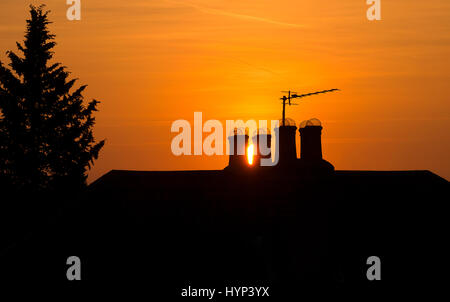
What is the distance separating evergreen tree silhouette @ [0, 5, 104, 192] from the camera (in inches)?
1748

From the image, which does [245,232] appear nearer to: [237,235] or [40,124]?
[237,235]

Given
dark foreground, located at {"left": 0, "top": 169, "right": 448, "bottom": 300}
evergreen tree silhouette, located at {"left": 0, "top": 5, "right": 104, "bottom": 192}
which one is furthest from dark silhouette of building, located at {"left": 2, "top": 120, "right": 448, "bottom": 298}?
evergreen tree silhouette, located at {"left": 0, "top": 5, "right": 104, "bottom": 192}

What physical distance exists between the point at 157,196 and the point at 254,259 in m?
3.48

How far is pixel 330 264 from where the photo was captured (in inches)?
830

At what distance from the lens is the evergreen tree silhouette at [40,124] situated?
44.4 metres

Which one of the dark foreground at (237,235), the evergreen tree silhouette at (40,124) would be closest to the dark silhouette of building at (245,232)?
the dark foreground at (237,235)

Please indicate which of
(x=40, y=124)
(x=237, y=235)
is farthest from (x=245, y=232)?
(x=40, y=124)

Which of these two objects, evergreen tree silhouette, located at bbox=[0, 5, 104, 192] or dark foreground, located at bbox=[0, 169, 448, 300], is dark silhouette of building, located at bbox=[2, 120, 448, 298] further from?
evergreen tree silhouette, located at bbox=[0, 5, 104, 192]

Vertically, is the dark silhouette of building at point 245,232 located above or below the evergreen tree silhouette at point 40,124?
below

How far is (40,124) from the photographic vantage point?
46500 mm

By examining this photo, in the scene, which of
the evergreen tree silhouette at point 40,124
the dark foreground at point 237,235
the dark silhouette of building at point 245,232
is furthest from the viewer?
the evergreen tree silhouette at point 40,124

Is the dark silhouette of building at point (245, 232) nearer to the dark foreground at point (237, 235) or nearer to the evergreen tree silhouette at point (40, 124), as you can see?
the dark foreground at point (237, 235)

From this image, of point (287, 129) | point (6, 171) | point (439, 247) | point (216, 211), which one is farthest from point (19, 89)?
point (439, 247)
